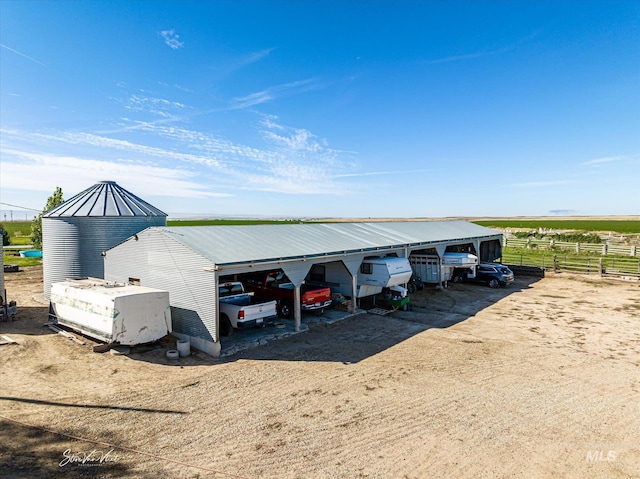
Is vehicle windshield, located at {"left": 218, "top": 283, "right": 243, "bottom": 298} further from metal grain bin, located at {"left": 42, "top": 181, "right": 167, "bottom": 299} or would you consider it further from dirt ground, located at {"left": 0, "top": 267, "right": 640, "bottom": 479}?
metal grain bin, located at {"left": 42, "top": 181, "right": 167, "bottom": 299}

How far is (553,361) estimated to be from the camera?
43.0 ft

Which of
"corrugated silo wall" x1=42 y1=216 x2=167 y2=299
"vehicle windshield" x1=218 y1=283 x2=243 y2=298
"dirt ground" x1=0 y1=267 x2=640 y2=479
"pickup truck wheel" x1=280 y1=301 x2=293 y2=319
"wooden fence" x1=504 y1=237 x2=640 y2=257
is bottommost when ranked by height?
"dirt ground" x1=0 y1=267 x2=640 y2=479

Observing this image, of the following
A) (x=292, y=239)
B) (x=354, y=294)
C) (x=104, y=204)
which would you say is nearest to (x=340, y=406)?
(x=354, y=294)

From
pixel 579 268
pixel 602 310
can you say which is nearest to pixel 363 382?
pixel 602 310

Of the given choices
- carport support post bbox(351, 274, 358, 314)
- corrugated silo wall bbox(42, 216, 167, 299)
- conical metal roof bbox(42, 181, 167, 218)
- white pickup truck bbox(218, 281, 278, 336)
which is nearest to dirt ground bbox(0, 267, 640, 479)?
white pickup truck bbox(218, 281, 278, 336)

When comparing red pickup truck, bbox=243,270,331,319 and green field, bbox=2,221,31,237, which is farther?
green field, bbox=2,221,31,237

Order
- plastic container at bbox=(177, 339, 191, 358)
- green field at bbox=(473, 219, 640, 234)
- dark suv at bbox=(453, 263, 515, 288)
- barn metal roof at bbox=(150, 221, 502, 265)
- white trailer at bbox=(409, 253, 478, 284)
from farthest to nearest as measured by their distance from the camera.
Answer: green field at bbox=(473, 219, 640, 234), dark suv at bbox=(453, 263, 515, 288), white trailer at bbox=(409, 253, 478, 284), barn metal roof at bbox=(150, 221, 502, 265), plastic container at bbox=(177, 339, 191, 358)

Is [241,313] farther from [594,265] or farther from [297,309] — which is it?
[594,265]

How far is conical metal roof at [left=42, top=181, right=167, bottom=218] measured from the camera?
72.2 ft

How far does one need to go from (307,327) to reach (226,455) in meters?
9.31

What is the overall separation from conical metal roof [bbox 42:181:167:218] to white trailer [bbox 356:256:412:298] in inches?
516

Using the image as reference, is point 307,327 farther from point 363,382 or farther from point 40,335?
point 40,335

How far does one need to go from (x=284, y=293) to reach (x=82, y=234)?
1217cm

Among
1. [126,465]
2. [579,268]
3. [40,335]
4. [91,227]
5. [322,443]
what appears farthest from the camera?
[579,268]
